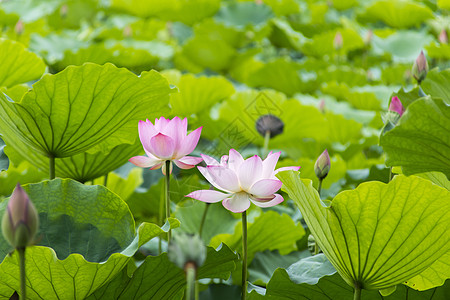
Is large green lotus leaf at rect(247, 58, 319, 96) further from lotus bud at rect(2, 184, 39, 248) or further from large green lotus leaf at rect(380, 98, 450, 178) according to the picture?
lotus bud at rect(2, 184, 39, 248)

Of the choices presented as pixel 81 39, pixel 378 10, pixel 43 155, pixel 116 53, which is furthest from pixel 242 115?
pixel 378 10

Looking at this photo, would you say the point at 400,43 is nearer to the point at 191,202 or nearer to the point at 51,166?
the point at 191,202

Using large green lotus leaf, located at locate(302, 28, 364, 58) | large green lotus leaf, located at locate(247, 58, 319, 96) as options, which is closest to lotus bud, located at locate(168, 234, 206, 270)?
large green lotus leaf, located at locate(247, 58, 319, 96)

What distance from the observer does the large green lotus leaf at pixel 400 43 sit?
2.71 m

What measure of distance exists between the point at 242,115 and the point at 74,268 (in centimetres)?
100

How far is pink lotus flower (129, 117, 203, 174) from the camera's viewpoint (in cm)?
76

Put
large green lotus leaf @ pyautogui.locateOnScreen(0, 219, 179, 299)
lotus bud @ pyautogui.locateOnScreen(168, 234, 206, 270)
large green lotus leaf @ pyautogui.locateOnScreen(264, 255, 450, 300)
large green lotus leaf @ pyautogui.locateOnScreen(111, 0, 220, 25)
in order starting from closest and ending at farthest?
lotus bud @ pyautogui.locateOnScreen(168, 234, 206, 270) < large green lotus leaf @ pyautogui.locateOnScreen(0, 219, 179, 299) < large green lotus leaf @ pyautogui.locateOnScreen(264, 255, 450, 300) < large green lotus leaf @ pyautogui.locateOnScreen(111, 0, 220, 25)

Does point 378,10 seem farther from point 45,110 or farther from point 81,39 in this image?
point 45,110

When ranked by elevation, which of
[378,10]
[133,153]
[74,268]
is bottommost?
[378,10]

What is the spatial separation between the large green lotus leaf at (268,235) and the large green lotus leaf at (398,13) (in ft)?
6.82

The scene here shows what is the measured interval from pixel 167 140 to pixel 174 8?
2386mm

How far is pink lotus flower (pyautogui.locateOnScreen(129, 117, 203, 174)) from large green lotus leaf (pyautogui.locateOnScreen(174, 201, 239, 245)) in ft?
1.30

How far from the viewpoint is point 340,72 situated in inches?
87.6

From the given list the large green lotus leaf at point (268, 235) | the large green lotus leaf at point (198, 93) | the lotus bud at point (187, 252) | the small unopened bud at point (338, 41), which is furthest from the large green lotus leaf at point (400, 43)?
the lotus bud at point (187, 252)
